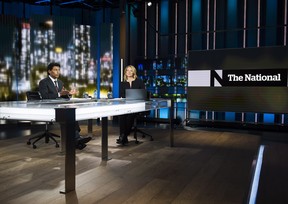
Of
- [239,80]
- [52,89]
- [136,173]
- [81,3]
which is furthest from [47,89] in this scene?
[81,3]

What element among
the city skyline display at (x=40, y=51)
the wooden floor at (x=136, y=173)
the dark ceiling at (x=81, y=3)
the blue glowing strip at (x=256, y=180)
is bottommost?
the blue glowing strip at (x=256, y=180)

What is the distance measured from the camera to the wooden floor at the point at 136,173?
7.75ft

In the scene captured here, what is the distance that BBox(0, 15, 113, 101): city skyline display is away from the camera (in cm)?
721

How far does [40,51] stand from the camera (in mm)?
7484

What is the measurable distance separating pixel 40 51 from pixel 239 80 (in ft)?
15.6

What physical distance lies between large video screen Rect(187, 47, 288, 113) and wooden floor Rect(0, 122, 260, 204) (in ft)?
4.36

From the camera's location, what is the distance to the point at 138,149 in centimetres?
421

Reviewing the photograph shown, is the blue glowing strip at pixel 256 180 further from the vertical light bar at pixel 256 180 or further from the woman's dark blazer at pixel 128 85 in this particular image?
the woman's dark blazer at pixel 128 85

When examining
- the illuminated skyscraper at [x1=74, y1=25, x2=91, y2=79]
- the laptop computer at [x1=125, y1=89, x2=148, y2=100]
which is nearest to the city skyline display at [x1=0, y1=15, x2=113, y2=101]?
the illuminated skyscraper at [x1=74, y1=25, x2=91, y2=79]

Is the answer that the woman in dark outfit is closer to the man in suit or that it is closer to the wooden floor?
the wooden floor

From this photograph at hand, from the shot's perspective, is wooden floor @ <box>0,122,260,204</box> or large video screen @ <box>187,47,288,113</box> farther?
large video screen @ <box>187,47,288,113</box>

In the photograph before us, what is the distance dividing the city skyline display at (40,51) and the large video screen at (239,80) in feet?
8.95

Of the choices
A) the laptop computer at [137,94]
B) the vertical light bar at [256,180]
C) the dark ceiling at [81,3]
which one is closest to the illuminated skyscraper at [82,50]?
the dark ceiling at [81,3]

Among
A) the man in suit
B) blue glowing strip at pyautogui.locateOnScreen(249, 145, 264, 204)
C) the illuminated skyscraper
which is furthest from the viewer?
the illuminated skyscraper
